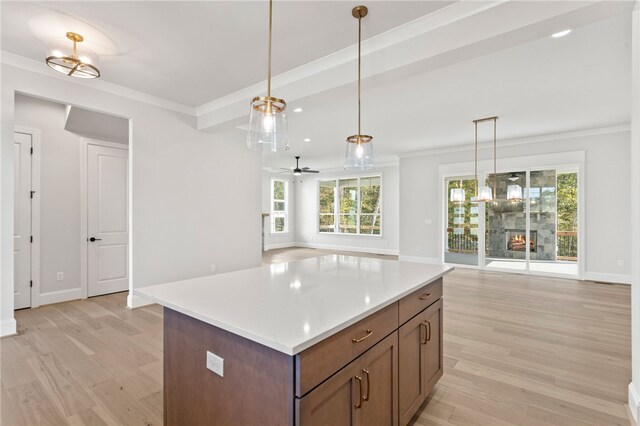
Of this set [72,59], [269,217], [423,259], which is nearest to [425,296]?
[72,59]

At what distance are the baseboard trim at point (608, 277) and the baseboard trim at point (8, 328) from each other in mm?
8503

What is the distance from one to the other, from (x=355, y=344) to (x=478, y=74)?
3.40 metres

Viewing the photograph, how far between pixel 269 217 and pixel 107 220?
598 centimetres

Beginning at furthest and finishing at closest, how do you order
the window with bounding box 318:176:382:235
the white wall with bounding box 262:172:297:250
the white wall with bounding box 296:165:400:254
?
the white wall with bounding box 262:172:297:250 → the window with bounding box 318:176:382:235 → the white wall with bounding box 296:165:400:254

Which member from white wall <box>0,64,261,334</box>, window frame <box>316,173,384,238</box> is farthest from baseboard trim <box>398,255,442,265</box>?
white wall <box>0,64,261,334</box>

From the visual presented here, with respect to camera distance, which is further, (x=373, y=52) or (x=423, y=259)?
(x=423, y=259)

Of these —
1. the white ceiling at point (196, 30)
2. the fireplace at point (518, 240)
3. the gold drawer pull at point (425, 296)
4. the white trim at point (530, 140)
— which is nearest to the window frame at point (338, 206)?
the white trim at point (530, 140)

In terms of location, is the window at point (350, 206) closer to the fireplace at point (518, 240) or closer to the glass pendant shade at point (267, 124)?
the fireplace at point (518, 240)

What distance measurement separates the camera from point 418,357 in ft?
6.11

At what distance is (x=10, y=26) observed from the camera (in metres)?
2.59

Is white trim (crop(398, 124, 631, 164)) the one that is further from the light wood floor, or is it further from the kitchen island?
the kitchen island

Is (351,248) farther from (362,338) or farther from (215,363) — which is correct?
(215,363)

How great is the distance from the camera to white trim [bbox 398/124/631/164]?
5531 mm

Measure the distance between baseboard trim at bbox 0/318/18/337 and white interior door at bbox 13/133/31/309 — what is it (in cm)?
111
